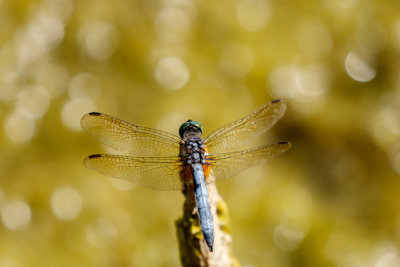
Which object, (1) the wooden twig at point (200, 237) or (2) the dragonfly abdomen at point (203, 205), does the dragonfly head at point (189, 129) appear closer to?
(2) the dragonfly abdomen at point (203, 205)

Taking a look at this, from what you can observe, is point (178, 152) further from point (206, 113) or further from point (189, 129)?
point (206, 113)

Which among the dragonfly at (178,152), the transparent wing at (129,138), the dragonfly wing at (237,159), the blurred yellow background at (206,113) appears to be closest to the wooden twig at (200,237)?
the dragonfly at (178,152)

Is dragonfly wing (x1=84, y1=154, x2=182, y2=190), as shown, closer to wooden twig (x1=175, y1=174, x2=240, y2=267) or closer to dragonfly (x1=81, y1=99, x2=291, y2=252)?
dragonfly (x1=81, y1=99, x2=291, y2=252)

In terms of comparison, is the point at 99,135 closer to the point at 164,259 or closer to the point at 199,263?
the point at 199,263

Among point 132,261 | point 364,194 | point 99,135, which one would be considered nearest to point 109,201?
point 132,261

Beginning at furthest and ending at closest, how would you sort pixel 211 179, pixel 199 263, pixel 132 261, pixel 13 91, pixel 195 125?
pixel 13 91, pixel 132 261, pixel 195 125, pixel 211 179, pixel 199 263

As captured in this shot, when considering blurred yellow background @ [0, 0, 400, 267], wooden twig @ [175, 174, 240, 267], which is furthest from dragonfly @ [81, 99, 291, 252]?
blurred yellow background @ [0, 0, 400, 267]
